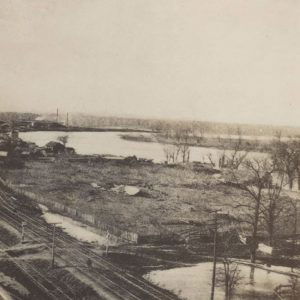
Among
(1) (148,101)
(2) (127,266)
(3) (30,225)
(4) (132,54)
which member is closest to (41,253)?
(3) (30,225)

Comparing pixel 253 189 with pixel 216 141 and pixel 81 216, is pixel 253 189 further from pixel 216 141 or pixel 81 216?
pixel 81 216

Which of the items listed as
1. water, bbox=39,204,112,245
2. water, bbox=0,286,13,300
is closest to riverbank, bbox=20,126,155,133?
water, bbox=39,204,112,245

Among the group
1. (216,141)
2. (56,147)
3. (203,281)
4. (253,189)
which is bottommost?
(203,281)

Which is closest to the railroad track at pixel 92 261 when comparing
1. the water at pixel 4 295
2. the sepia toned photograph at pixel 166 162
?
the sepia toned photograph at pixel 166 162

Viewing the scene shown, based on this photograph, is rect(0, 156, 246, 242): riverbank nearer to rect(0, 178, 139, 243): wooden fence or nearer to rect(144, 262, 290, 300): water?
rect(0, 178, 139, 243): wooden fence

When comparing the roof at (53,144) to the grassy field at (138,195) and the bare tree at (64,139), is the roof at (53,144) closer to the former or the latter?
the bare tree at (64,139)

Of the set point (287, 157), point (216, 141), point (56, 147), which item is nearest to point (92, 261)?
point (56, 147)
